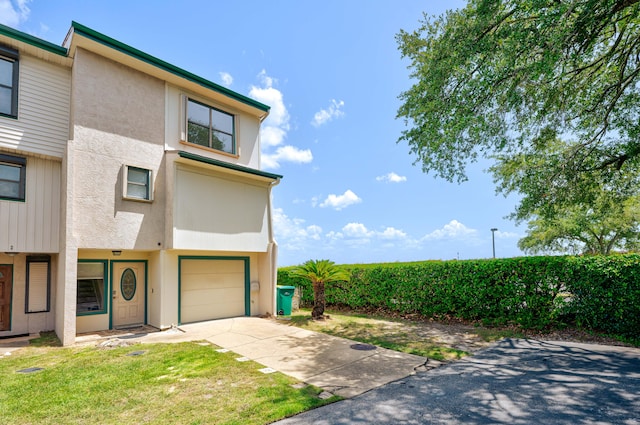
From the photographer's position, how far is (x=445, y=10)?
924 centimetres

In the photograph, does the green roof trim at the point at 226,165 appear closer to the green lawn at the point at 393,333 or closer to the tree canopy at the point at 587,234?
the green lawn at the point at 393,333

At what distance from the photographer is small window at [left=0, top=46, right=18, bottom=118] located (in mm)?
8789

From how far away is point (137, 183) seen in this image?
9.95m

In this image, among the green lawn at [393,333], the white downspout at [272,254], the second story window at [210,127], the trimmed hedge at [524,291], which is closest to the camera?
the green lawn at [393,333]

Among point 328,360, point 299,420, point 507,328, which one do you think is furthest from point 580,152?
point 299,420

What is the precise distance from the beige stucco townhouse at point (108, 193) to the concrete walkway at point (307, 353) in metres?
1.29

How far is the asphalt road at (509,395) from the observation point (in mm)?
4402

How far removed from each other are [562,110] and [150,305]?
13980 millimetres

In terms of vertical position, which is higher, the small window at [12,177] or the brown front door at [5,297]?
the small window at [12,177]

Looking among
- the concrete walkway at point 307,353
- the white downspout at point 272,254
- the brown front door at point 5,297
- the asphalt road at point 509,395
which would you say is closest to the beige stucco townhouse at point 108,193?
the brown front door at point 5,297

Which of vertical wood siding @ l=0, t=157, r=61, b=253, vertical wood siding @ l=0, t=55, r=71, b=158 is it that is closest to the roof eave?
vertical wood siding @ l=0, t=55, r=71, b=158

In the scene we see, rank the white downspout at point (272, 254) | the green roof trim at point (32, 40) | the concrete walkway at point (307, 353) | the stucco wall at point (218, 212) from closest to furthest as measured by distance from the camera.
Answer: the concrete walkway at point (307, 353) → the green roof trim at point (32, 40) → the stucco wall at point (218, 212) → the white downspout at point (272, 254)

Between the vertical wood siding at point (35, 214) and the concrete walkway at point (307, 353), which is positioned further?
the vertical wood siding at point (35, 214)

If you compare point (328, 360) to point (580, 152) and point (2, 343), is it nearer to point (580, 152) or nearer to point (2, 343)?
point (2, 343)
